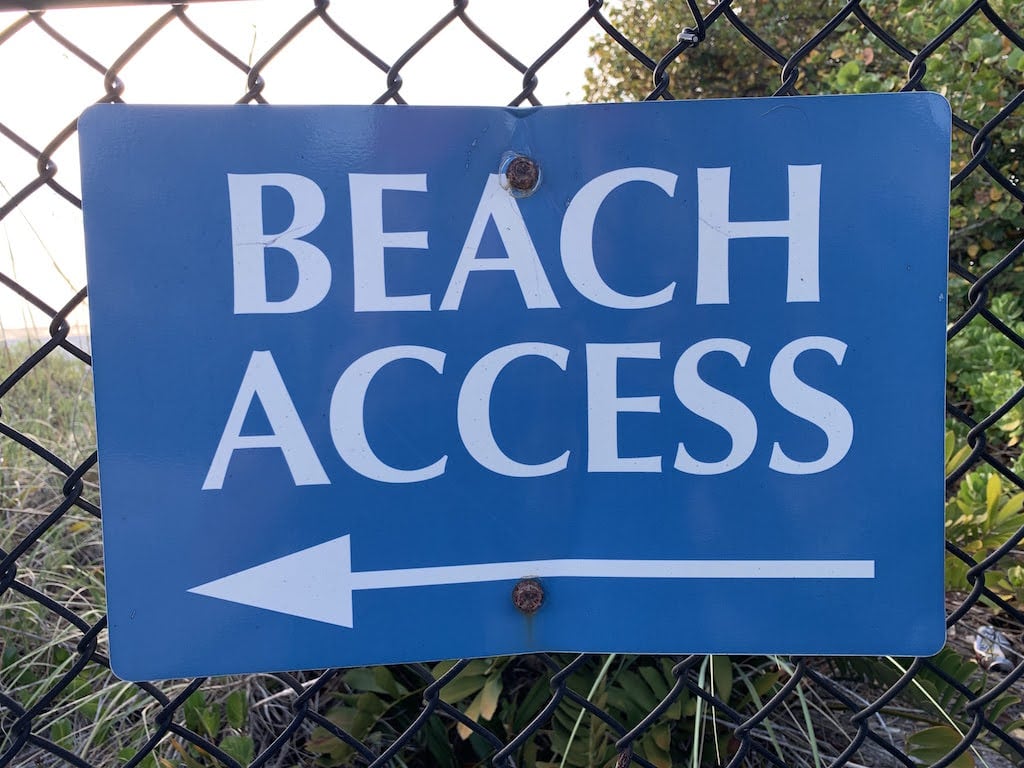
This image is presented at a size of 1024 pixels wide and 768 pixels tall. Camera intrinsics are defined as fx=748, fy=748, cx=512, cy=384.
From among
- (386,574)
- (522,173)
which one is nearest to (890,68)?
(522,173)

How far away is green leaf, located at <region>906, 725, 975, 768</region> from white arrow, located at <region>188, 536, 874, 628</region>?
46 cm

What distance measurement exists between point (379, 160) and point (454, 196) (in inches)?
3.1

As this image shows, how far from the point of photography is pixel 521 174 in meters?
0.71

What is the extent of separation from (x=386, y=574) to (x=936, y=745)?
2.77 ft

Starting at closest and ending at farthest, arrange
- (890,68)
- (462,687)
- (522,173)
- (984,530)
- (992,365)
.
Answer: (522,173) < (462,687) < (984,530) < (992,365) < (890,68)

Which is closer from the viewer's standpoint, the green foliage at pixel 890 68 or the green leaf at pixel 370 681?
the green leaf at pixel 370 681

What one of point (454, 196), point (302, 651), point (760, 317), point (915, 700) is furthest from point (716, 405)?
point (915, 700)

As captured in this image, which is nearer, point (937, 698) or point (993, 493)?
point (937, 698)

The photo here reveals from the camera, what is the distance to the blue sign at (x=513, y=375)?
27.4 inches

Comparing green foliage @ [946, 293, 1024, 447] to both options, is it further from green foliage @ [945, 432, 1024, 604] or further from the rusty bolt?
the rusty bolt

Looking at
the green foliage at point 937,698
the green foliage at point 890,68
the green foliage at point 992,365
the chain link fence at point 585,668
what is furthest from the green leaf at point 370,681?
the green foliage at point 992,365

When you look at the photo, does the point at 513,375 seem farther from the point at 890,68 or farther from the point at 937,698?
the point at 890,68

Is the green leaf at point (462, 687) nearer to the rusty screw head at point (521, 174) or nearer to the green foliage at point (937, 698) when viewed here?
the green foliage at point (937, 698)

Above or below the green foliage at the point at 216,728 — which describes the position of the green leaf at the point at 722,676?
above
